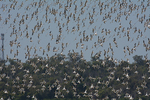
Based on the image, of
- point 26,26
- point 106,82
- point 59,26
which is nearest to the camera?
point 26,26

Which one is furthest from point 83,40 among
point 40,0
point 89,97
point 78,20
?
point 89,97

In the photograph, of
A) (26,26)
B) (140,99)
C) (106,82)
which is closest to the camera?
(26,26)

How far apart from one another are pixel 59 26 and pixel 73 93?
2248 centimetres

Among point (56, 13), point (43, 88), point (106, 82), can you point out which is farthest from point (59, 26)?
point (106, 82)

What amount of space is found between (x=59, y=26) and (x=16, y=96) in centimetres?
2261

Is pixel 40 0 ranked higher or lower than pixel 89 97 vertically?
higher

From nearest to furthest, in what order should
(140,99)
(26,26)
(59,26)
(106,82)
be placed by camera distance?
1. (26,26)
2. (59,26)
3. (140,99)
4. (106,82)

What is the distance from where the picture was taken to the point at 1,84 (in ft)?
293

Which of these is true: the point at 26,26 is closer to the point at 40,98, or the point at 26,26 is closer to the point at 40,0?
the point at 40,0

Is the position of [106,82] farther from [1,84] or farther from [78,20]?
[78,20]

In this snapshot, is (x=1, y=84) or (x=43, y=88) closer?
(x=43, y=88)

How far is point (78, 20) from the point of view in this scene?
61875 mm

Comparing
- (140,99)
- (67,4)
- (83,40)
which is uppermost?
(67,4)

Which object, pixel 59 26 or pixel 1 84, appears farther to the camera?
pixel 1 84
